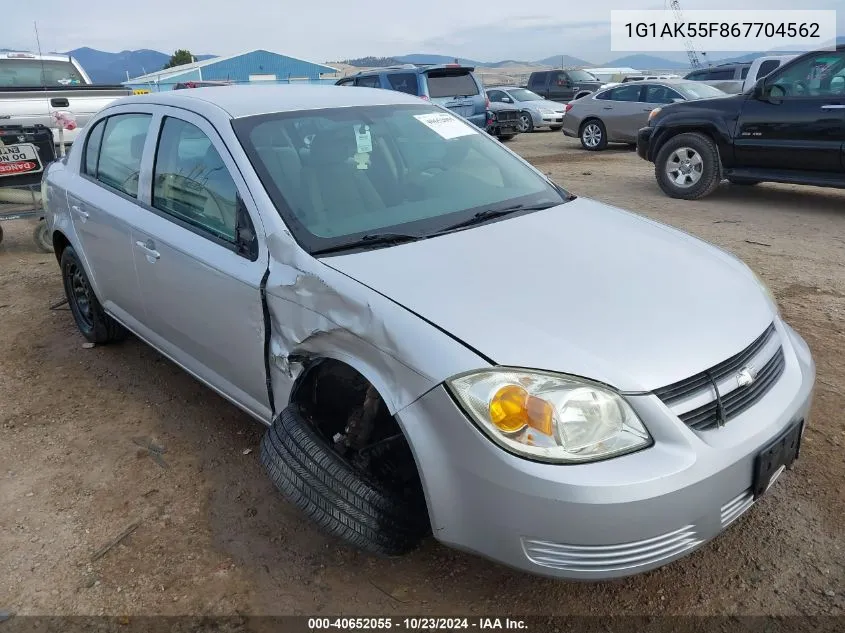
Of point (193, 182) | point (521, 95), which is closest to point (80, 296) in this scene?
point (193, 182)

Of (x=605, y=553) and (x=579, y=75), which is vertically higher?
(x=579, y=75)

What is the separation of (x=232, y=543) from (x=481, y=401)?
1342mm

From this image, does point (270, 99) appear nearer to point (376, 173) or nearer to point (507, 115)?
point (376, 173)

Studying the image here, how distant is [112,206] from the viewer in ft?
11.9

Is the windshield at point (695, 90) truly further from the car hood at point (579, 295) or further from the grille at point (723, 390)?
the grille at point (723, 390)

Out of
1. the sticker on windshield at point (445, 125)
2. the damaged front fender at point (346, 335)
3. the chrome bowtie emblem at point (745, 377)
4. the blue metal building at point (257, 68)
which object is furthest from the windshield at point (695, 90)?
the blue metal building at point (257, 68)

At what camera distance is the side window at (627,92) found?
13.4 m

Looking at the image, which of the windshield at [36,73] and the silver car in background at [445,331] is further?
the windshield at [36,73]

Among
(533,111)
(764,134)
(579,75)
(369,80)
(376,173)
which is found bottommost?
(764,134)

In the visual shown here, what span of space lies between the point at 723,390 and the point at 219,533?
1.97 meters

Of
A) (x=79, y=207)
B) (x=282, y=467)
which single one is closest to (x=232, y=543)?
(x=282, y=467)

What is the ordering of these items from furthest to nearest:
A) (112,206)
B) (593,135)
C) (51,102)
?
1. (593,135)
2. (51,102)
3. (112,206)

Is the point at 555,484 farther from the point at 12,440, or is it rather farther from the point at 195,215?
the point at 12,440

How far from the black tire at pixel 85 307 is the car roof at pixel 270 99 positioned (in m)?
1.26
